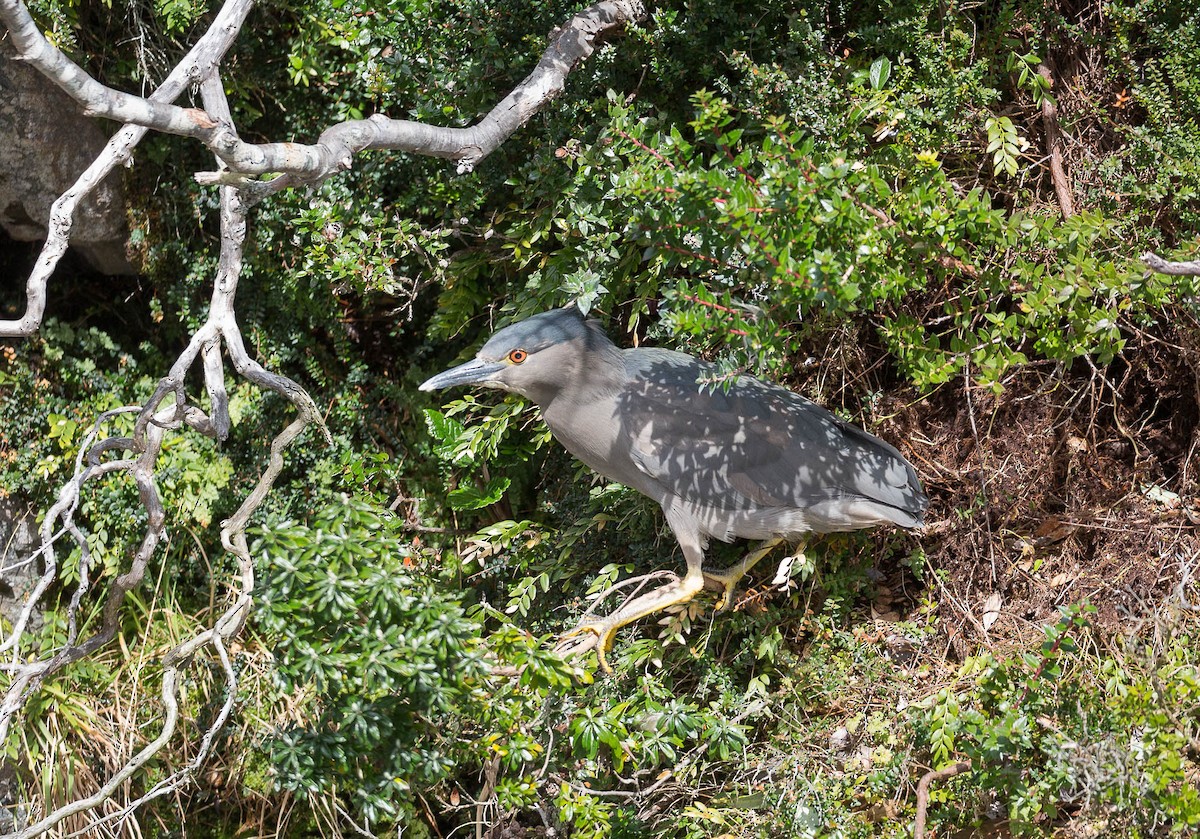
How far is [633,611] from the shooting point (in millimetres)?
3680

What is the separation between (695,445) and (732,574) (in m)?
0.56

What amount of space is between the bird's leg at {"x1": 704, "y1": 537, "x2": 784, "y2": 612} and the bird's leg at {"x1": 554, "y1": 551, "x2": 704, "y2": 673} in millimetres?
113

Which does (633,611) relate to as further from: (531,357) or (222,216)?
(222,216)

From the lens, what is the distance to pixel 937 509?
3998 mm

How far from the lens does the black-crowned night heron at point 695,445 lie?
3.52 meters

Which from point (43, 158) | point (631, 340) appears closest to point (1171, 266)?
point (631, 340)

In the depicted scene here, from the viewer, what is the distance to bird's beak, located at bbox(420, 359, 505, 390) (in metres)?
3.49

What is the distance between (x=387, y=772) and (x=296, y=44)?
118 inches

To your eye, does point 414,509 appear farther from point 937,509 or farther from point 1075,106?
point 1075,106

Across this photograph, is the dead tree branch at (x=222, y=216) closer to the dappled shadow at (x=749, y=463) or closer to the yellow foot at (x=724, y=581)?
the dappled shadow at (x=749, y=463)

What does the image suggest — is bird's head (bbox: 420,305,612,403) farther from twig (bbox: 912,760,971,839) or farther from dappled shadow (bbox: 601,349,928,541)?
twig (bbox: 912,760,971,839)

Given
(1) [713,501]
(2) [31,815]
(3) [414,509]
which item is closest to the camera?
(1) [713,501]

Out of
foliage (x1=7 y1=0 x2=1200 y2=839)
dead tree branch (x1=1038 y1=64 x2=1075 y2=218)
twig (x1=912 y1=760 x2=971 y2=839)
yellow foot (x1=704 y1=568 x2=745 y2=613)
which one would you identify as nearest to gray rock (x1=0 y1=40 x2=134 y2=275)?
foliage (x1=7 y1=0 x2=1200 y2=839)

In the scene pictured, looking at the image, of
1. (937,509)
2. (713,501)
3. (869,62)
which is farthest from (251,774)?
(869,62)
